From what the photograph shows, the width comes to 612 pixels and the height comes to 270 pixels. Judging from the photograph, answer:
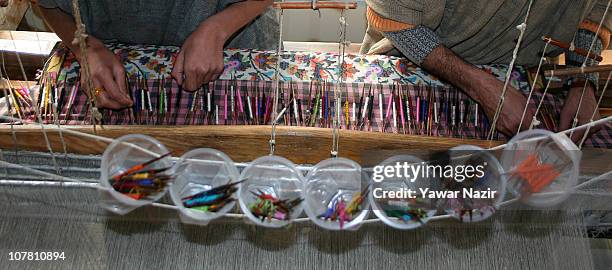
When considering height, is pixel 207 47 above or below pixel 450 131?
above

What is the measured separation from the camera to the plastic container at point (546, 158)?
896mm

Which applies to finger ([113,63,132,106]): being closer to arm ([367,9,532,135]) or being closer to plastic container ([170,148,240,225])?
plastic container ([170,148,240,225])

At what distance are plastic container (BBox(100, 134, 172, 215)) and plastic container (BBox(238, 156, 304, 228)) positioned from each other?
0.44 ft

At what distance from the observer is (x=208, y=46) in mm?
1460

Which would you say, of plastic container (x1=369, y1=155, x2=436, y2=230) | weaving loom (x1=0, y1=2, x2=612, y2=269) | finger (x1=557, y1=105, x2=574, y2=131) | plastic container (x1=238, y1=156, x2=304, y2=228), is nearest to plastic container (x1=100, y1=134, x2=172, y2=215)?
weaving loom (x1=0, y1=2, x2=612, y2=269)

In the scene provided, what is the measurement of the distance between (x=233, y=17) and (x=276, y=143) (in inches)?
20.5

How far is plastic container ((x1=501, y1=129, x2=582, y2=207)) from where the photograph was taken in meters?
0.90

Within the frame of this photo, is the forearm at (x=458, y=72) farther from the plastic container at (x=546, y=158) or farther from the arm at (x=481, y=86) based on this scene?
the plastic container at (x=546, y=158)

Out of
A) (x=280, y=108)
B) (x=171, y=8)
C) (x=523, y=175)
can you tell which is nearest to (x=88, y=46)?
(x=171, y=8)

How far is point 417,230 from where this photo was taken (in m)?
1.15

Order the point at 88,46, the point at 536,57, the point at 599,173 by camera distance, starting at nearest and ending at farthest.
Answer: the point at 599,173
the point at 88,46
the point at 536,57

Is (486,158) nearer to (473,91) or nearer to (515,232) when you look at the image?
(515,232)

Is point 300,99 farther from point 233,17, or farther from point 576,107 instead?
point 576,107

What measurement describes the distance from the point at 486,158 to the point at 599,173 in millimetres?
322
